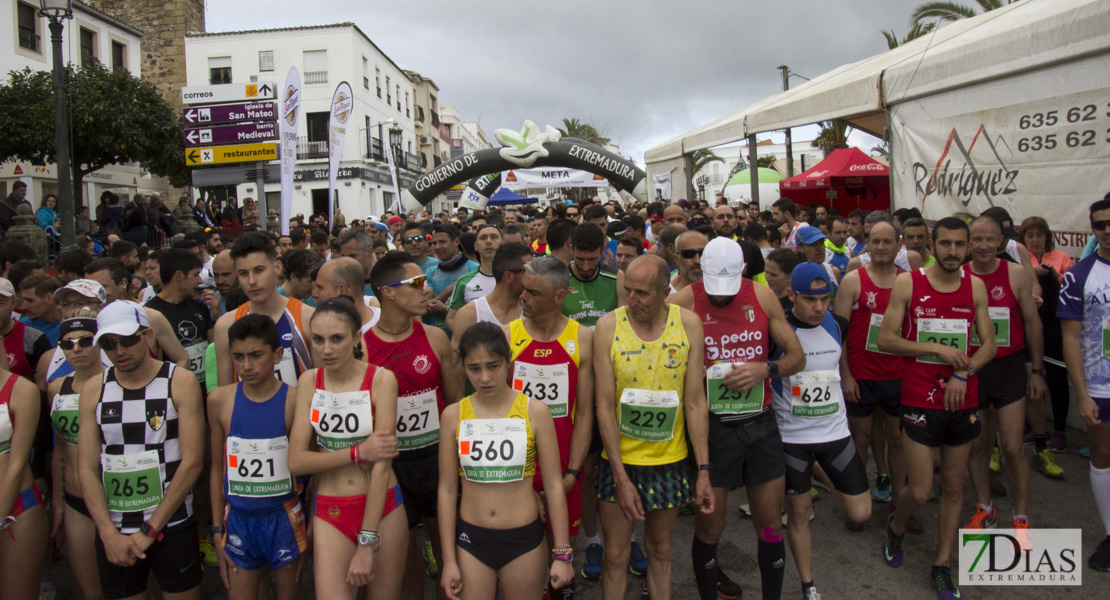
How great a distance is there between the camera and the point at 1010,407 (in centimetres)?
420

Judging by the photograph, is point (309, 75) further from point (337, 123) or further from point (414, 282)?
point (414, 282)

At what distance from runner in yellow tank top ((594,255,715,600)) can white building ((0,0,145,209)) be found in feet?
61.0

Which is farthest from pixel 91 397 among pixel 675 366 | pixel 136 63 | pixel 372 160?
pixel 372 160

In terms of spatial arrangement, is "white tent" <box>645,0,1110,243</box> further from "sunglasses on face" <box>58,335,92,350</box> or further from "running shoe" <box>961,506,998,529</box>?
"sunglasses on face" <box>58,335,92,350</box>

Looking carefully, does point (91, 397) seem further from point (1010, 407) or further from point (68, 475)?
point (1010, 407)

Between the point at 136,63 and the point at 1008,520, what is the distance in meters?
31.6

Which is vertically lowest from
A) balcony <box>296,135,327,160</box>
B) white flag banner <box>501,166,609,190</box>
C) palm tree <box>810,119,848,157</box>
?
white flag banner <box>501,166,609,190</box>

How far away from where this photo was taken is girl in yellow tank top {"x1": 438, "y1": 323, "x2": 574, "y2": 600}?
2820mm

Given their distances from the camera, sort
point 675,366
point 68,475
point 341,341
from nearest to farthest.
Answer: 1. point 341,341
2. point 675,366
3. point 68,475

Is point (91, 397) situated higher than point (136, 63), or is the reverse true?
point (136, 63)

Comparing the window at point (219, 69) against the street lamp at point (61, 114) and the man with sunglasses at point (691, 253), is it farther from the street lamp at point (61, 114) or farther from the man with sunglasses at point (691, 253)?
the man with sunglasses at point (691, 253)

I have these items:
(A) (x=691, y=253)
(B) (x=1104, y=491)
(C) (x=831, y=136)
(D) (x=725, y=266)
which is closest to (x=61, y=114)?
(A) (x=691, y=253)

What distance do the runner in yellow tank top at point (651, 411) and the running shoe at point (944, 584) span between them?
1.54 m

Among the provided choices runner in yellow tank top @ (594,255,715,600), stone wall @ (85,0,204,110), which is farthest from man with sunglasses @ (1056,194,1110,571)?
stone wall @ (85,0,204,110)
